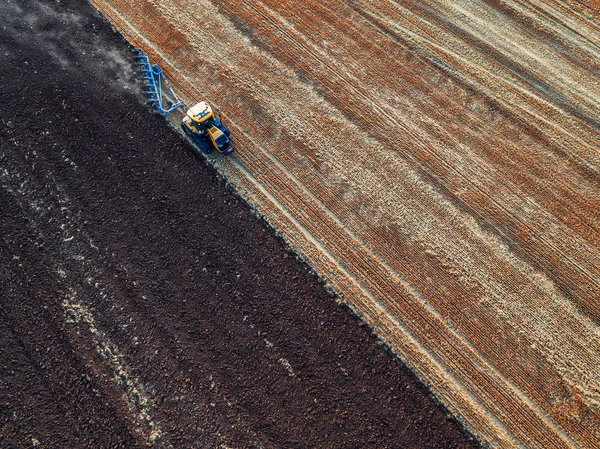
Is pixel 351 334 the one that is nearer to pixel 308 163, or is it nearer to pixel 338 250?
pixel 338 250

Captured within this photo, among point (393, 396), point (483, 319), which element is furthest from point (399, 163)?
point (393, 396)

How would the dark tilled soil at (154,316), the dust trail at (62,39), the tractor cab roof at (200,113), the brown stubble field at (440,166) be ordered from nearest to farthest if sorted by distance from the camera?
the dark tilled soil at (154,316) < the brown stubble field at (440,166) < the tractor cab roof at (200,113) < the dust trail at (62,39)

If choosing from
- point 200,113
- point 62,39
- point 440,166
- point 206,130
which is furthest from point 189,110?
point 440,166

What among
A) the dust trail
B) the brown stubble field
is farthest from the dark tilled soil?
the dust trail

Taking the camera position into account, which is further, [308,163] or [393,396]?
[308,163]

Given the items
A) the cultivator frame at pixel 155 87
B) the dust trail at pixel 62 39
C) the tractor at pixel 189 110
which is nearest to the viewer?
the tractor at pixel 189 110

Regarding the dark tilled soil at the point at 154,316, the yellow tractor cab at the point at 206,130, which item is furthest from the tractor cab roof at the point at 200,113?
the dark tilled soil at the point at 154,316

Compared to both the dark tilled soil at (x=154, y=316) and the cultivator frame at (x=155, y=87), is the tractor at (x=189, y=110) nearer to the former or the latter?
the cultivator frame at (x=155, y=87)

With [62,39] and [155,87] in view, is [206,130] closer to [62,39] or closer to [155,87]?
[155,87]
